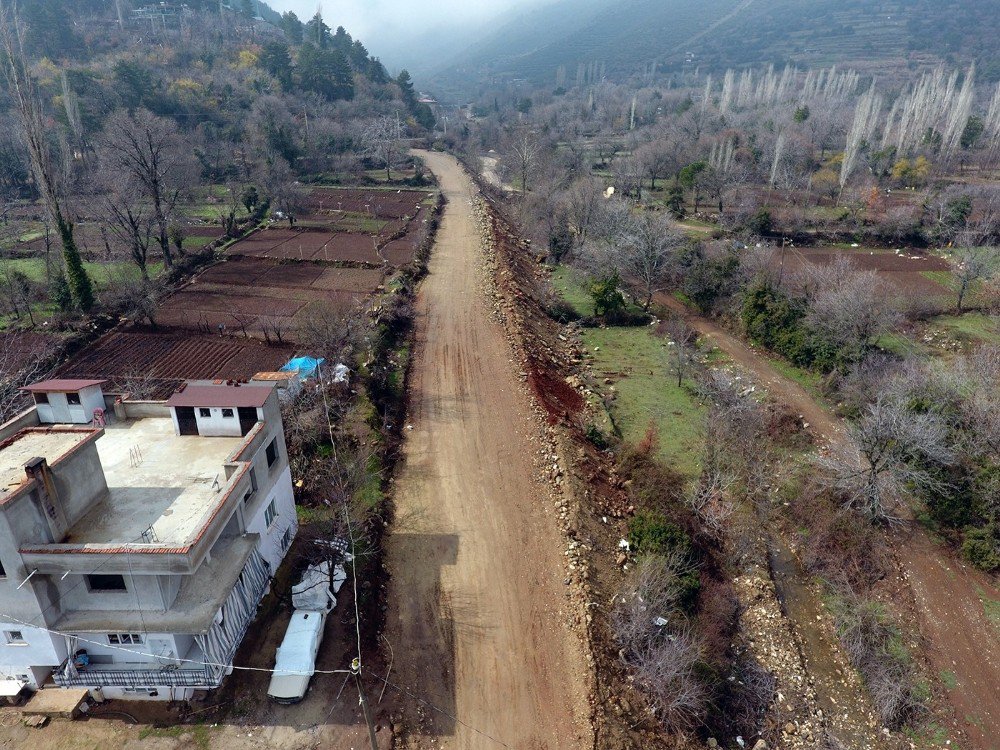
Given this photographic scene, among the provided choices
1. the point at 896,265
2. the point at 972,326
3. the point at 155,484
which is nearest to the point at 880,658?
the point at 155,484

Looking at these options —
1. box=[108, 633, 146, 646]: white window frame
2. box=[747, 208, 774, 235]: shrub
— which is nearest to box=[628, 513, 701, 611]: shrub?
box=[108, 633, 146, 646]: white window frame

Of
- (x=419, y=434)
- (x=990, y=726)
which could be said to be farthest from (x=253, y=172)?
(x=990, y=726)

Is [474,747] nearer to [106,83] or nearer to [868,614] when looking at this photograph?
[868,614]

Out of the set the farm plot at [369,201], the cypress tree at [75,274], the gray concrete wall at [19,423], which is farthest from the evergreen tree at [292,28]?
A: the gray concrete wall at [19,423]

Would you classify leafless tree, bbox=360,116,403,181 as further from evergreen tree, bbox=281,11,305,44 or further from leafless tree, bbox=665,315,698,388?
evergreen tree, bbox=281,11,305,44

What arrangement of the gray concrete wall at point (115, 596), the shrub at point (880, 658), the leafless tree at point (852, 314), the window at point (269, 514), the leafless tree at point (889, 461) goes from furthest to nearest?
the leafless tree at point (852, 314) → the leafless tree at point (889, 461) → the window at point (269, 514) → the shrub at point (880, 658) → the gray concrete wall at point (115, 596)

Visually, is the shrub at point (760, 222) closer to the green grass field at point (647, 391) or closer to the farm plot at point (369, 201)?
the green grass field at point (647, 391)

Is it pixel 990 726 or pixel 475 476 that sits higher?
pixel 475 476
